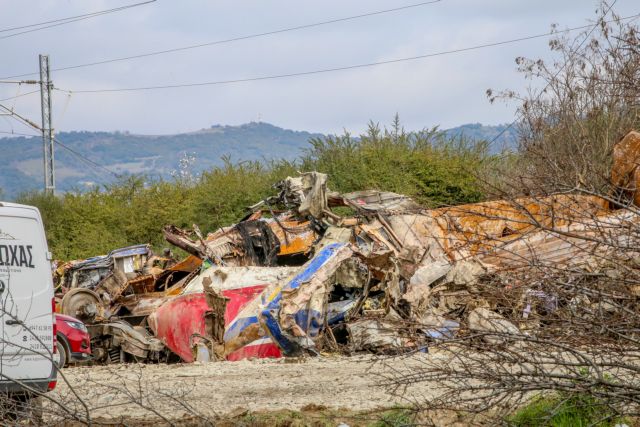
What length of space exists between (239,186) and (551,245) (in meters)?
19.2

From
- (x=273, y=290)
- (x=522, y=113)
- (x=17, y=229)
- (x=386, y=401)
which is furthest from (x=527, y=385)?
(x=522, y=113)

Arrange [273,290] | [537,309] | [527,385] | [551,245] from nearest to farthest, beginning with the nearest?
1. [527,385]
2. [537,309]
3. [551,245]
4. [273,290]

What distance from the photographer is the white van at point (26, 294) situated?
9391 millimetres

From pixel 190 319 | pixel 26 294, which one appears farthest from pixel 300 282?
pixel 26 294

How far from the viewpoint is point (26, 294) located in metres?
9.66

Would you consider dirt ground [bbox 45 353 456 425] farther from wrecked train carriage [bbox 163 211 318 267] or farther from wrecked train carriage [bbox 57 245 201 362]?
wrecked train carriage [bbox 163 211 318 267]

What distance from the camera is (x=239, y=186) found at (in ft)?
101

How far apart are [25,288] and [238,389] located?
260 centimetres

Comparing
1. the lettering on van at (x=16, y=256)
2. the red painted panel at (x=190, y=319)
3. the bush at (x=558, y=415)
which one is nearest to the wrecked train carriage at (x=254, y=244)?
the red painted panel at (x=190, y=319)

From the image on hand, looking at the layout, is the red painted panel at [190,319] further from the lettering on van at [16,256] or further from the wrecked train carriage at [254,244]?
the lettering on van at [16,256]

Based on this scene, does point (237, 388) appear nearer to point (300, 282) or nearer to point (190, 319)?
point (300, 282)

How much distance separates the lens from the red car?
14.4 metres

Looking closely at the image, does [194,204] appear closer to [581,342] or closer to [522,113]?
Answer: [522,113]

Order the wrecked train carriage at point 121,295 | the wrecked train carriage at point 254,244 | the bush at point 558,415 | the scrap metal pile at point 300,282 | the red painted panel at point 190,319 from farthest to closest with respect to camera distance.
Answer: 1. the wrecked train carriage at point 254,244
2. the wrecked train carriage at point 121,295
3. the red painted panel at point 190,319
4. the scrap metal pile at point 300,282
5. the bush at point 558,415
